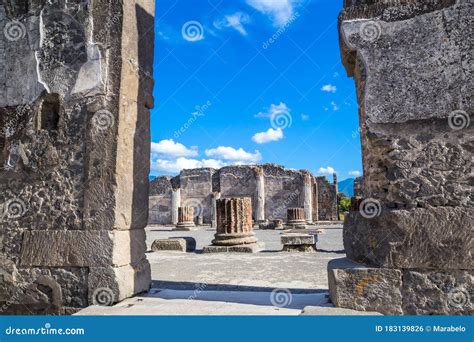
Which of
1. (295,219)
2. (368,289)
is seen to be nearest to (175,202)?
(295,219)

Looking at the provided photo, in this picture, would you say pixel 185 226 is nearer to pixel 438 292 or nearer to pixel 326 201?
pixel 326 201

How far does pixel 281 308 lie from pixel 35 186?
99.0 inches

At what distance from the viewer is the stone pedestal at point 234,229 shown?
30.4 feet

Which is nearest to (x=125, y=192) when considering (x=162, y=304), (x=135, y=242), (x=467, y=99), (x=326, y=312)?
(x=135, y=242)

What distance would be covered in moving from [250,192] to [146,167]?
2464cm

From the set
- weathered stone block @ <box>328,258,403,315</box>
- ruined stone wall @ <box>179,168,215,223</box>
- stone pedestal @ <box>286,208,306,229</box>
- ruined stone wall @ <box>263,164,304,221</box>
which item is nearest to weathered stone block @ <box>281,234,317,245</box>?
weathered stone block @ <box>328,258,403,315</box>

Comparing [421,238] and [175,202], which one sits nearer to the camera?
[421,238]

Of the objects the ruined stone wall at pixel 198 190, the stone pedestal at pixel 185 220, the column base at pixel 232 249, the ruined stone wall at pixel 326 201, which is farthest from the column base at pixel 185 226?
the ruined stone wall at pixel 326 201

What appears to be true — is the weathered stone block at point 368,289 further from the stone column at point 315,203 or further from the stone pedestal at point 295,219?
the stone column at point 315,203

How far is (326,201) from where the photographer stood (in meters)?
29.8

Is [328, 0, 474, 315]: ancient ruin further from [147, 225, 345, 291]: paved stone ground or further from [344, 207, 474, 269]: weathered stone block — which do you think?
[147, 225, 345, 291]: paved stone ground

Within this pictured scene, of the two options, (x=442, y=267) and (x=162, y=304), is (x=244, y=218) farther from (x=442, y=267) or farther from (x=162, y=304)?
(x=442, y=267)

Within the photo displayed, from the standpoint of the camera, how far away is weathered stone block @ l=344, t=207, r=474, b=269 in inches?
107

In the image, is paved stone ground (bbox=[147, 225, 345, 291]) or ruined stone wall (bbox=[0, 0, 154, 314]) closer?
ruined stone wall (bbox=[0, 0, 154, 314])
